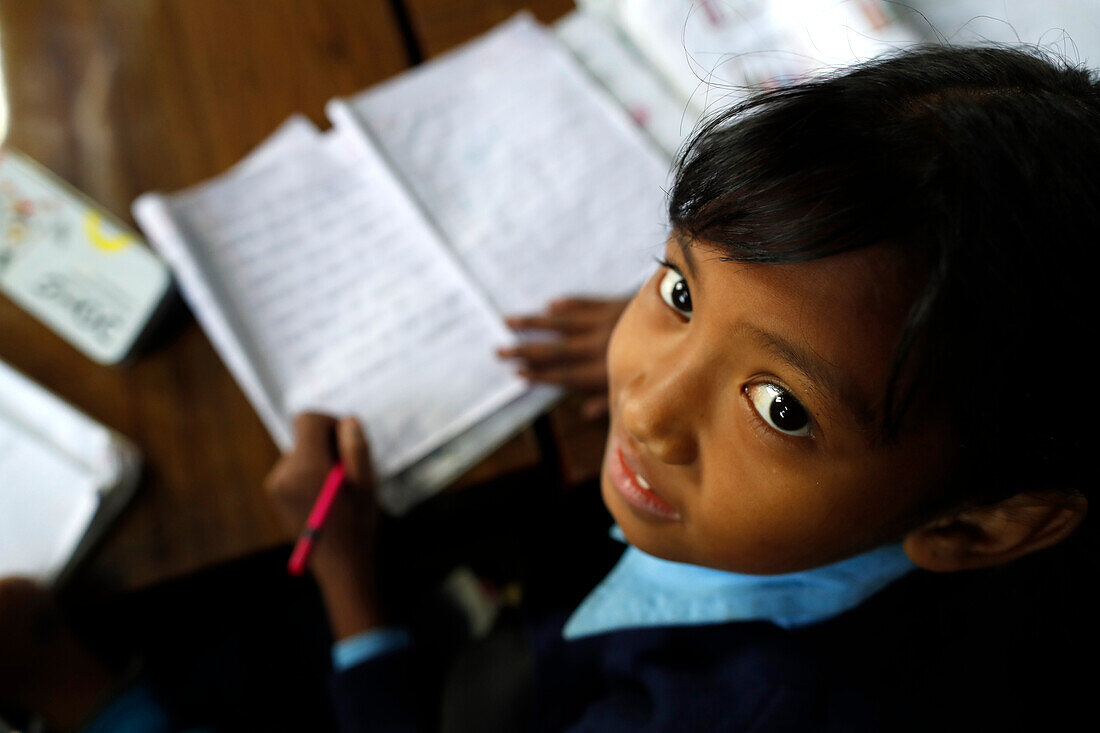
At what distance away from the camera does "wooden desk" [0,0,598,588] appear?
571 millimetres

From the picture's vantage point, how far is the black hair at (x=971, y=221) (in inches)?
12.0

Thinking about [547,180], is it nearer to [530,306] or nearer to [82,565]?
[530,306]

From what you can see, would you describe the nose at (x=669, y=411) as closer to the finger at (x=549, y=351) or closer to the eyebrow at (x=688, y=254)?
the eyebrow at (x=688, y=254)

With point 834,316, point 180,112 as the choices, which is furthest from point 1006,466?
point 180,112

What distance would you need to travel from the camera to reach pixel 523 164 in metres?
0.74

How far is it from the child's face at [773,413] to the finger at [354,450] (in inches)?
9.7

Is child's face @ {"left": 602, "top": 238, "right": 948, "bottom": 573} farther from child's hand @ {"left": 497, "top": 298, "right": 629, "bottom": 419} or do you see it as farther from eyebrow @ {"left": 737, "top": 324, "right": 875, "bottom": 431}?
child's hand @ {"left": 497, "top": 298, "right": 629, "bottom": 419}

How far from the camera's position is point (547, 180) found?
0.73 m

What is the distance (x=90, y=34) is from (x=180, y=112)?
16cm

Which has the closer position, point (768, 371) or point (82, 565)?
point (768, 371)

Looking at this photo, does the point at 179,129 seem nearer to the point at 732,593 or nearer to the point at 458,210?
the point at 458,210

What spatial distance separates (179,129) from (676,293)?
582mm

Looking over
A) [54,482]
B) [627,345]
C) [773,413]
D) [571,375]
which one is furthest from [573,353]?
[54,482]

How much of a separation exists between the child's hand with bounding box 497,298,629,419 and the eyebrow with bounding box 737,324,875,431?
0.93 ft
